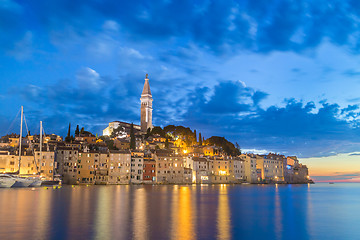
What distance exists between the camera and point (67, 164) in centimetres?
9294

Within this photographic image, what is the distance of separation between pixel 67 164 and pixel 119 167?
50.1 feet

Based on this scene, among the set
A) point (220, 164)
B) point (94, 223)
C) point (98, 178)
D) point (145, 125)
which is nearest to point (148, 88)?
point (145, 125)

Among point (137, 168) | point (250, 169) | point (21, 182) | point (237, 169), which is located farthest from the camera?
point (250, 169)

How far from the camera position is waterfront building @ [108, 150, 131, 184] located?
96.1 meters

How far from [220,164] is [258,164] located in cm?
2221

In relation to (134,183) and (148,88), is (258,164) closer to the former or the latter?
(134,183)

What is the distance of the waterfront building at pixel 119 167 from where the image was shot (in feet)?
315

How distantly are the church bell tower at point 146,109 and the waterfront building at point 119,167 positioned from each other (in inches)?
2674

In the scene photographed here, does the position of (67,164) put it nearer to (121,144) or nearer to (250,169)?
(121,144)

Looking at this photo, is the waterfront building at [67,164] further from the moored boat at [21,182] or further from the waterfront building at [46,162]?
the moored boat at [21,182]

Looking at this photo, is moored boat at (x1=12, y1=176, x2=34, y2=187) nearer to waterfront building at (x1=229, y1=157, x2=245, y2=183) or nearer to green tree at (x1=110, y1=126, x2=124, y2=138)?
waterfront building at (x1=229, y1=157, x2=245, y2=183)

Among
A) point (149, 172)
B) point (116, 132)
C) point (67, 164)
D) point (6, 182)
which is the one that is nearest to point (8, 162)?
point (6, 182)

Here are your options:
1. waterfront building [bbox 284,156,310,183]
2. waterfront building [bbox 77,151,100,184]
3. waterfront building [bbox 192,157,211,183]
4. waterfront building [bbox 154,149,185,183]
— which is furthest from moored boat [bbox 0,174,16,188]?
waterfront building [bbox 284,156,310,183]

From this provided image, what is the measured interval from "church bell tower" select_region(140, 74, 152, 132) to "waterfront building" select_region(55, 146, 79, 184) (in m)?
73.0
